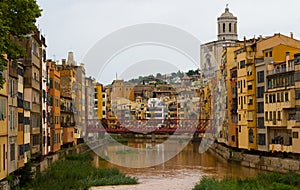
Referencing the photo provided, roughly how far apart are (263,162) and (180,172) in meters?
7.29

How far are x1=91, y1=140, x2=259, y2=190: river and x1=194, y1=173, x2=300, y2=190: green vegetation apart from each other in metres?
3.29

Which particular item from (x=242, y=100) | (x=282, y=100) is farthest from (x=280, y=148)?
(x=242, y=100)

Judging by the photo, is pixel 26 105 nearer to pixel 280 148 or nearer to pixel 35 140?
pixel 35 140

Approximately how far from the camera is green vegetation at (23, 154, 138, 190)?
32094mm

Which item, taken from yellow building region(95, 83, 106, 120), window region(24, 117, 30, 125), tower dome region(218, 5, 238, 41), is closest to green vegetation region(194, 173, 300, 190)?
window region(24, 117, 30, 125)

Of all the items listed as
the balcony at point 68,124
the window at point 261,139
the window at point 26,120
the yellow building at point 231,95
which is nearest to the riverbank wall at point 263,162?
the window at point 261,139

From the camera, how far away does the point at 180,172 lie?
49.3 metres

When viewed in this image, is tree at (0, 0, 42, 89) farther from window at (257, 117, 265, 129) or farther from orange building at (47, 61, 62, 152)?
window at (257, 117, 265, 129)

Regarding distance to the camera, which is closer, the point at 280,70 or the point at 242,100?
the point at 280,70

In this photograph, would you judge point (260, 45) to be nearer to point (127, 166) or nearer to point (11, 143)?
point (127, 166)

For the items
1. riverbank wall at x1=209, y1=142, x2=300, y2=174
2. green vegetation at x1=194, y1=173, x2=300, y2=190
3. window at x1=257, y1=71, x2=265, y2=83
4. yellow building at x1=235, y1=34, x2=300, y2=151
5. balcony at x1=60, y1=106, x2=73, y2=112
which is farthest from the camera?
balcony at x1=60, y1=106, x2=73, y2=112

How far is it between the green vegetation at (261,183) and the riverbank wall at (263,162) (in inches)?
155

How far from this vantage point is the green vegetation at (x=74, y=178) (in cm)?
3209

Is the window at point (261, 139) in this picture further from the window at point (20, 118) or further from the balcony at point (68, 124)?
the window at point (20, 118)
